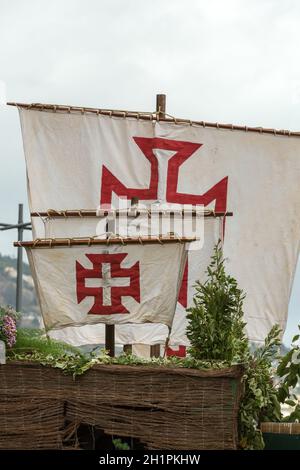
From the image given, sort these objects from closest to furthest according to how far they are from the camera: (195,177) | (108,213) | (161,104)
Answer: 1. (108,213)
2. (195,177)
3. (161,104)

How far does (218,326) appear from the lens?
16.5 m

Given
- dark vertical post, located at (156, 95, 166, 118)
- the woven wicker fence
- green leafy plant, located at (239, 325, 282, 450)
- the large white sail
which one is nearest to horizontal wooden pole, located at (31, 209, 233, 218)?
the large white sail

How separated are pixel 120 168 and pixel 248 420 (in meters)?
12.2

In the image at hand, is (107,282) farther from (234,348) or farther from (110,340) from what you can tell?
(234,348)

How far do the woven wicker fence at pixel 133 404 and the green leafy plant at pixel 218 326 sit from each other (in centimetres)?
60

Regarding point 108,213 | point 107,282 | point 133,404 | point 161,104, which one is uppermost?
point 161,104

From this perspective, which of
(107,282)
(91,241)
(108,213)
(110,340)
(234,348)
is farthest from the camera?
(108,213)

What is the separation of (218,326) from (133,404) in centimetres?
138

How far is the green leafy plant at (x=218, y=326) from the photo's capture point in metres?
16.4

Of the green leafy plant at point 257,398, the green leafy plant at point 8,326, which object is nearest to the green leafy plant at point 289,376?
the green leafy plant at point 257,398

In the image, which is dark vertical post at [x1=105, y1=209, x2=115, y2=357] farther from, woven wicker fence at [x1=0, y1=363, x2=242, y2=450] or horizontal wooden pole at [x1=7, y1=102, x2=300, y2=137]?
horizontal wooden pole at [x1=7, y1=102, x2=300, y2=137]

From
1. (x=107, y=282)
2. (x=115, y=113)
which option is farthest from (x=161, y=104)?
(x=107, y=282)

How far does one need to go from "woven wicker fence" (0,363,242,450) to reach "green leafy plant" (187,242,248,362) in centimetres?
60
